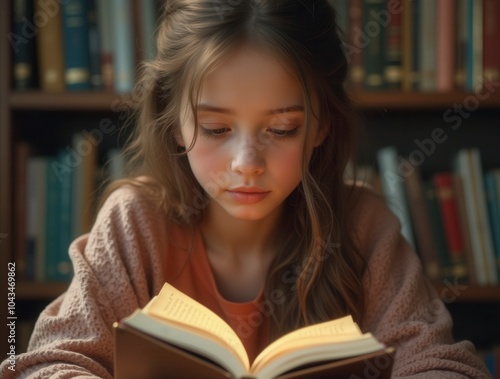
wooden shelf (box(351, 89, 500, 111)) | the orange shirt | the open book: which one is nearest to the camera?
the open book

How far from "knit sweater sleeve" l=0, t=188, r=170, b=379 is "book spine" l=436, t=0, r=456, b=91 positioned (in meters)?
0.75

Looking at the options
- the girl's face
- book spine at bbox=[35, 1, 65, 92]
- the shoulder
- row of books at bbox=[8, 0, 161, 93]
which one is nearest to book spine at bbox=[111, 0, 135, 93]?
row of books at bbox=[8, 0, 161, 93]

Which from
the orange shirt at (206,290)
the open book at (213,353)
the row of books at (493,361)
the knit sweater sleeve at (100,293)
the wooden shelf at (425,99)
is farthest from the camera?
the row of books at (493,361)

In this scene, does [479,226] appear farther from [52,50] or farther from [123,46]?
[52,50]

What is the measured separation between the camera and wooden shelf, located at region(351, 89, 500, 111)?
1.56m

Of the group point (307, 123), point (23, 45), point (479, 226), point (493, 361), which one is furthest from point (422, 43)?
point (23, 45)

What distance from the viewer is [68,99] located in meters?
1.58

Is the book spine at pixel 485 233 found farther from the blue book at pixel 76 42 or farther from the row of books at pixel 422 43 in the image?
the blue book at pixel 76 42

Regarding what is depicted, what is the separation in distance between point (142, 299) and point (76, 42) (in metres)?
0.73

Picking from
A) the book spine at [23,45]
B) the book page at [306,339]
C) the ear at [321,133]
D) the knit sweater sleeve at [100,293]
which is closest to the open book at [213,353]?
the book page at [306,339]

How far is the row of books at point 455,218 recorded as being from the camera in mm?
1628

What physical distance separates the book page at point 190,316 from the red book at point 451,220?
0.93 m

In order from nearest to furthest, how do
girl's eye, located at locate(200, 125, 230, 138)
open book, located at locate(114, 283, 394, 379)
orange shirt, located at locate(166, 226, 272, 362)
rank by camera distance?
open book, located at locate(114, 283, 394, 379) → girl's eye, located at locate(200, 125, 230, 138) → orange shirt, located at locate(166, 226, 272, 362)

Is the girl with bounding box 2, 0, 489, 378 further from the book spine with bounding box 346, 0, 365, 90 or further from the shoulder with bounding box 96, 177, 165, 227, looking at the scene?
the book spine with bounding box 346, 0, 365, 90
